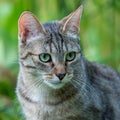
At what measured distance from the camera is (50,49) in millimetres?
4625

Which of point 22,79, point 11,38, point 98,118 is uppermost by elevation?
point 11,38

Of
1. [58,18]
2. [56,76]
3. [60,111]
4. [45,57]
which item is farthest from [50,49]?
[58,18]

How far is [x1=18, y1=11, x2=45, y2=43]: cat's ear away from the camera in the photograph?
466 centimetres

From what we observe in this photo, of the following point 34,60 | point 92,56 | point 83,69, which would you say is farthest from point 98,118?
point 92,56

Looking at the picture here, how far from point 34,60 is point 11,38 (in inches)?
77.6

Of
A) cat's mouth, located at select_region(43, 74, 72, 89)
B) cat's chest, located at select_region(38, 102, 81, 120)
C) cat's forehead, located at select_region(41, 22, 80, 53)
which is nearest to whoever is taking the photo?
cat's mouth, located at select_region(43, 74, 72, 89)

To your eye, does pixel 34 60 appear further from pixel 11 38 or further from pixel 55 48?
pixel 11 38

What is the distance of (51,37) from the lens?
4.72m

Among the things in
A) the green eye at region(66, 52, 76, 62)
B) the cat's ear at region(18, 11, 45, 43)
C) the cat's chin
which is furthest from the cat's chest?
the cat's ear at region(18, 11, 45, 43)

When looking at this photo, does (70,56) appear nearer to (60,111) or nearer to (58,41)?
(58,41)

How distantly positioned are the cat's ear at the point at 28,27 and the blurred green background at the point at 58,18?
872 millimetres

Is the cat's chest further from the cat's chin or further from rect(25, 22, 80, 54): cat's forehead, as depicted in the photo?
rect(25, 22, 80, 54): cat's forehead

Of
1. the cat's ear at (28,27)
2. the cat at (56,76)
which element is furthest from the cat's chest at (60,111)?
the cat's ear at (28,27)

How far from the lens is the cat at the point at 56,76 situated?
461 cm
